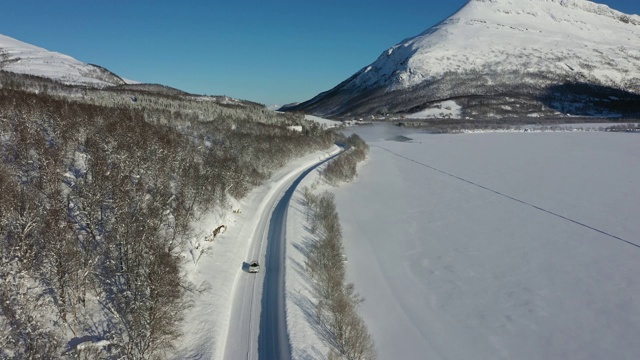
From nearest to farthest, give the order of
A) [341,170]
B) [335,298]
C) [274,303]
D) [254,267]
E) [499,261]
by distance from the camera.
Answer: [274,303] < [335,298] < [254,267] < [499,261] < [341,170]

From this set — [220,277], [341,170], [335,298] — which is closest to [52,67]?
[341,170]

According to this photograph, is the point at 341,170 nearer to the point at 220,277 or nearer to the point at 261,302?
the point at 220,277

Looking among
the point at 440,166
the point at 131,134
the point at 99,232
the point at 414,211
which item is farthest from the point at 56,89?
the point at 440,166

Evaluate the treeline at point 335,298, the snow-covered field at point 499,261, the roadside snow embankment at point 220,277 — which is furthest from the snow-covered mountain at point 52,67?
the snow-covered field at point 499,261

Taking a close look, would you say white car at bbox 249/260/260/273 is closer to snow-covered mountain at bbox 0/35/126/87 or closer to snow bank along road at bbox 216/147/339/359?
snow bank along road at bbox 216/147/339/359

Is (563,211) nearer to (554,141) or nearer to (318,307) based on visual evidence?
(318,307)

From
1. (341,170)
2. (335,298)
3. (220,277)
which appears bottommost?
(335,298)
